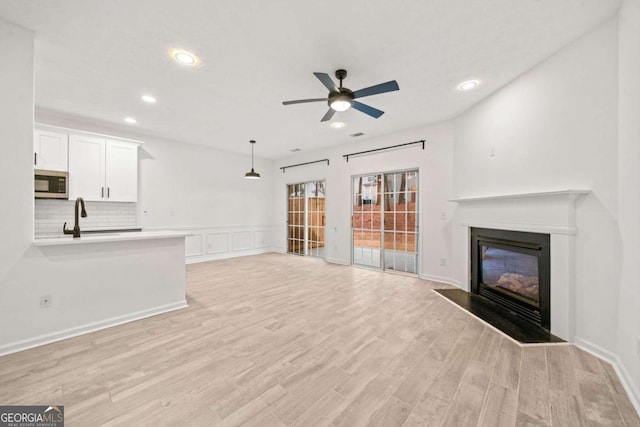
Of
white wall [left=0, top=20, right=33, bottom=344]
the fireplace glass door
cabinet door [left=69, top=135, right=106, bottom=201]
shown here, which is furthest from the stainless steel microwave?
the fireplace glass door

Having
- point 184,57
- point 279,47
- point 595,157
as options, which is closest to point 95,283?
point 184,57

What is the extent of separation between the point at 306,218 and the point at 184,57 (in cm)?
503

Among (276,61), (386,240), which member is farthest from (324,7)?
(386,240)

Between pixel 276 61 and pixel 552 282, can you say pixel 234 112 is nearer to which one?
pixel 276 61

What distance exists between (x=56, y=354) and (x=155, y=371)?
1.05 metres

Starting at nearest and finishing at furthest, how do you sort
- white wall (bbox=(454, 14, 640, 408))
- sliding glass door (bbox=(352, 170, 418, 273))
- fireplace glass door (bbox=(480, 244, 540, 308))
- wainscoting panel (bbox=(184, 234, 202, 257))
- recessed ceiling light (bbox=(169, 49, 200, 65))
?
white wall (bbox=(454, 14, 640, 408)), recessed ceiling light (bbox=(169, 49, 200, 65)), fireplace glass door (bbox=(480, 244, 540, 308)), sliding glass door (bbox=(352, 170, 418, 273)), wainscoting panel (bbox=(184, 234, 202, 257))

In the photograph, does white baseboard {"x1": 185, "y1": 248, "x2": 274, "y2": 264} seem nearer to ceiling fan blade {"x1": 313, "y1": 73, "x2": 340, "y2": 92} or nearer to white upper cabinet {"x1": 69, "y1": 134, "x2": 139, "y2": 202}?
white upper cabinet {"x1": 69, "y1": 134, "x2": 139, "y2": 202}

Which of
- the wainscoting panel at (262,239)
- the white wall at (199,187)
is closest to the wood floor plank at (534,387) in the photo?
the white wall at (199,187)

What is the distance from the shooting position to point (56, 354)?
2.14m

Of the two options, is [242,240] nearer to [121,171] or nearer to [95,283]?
[121,171]

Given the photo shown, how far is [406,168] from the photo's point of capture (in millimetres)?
4977

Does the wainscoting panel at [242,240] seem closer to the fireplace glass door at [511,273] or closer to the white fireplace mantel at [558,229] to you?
the fireplace glass door at [511,273]

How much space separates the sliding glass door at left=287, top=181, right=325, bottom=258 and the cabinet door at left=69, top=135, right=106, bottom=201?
4417mm
